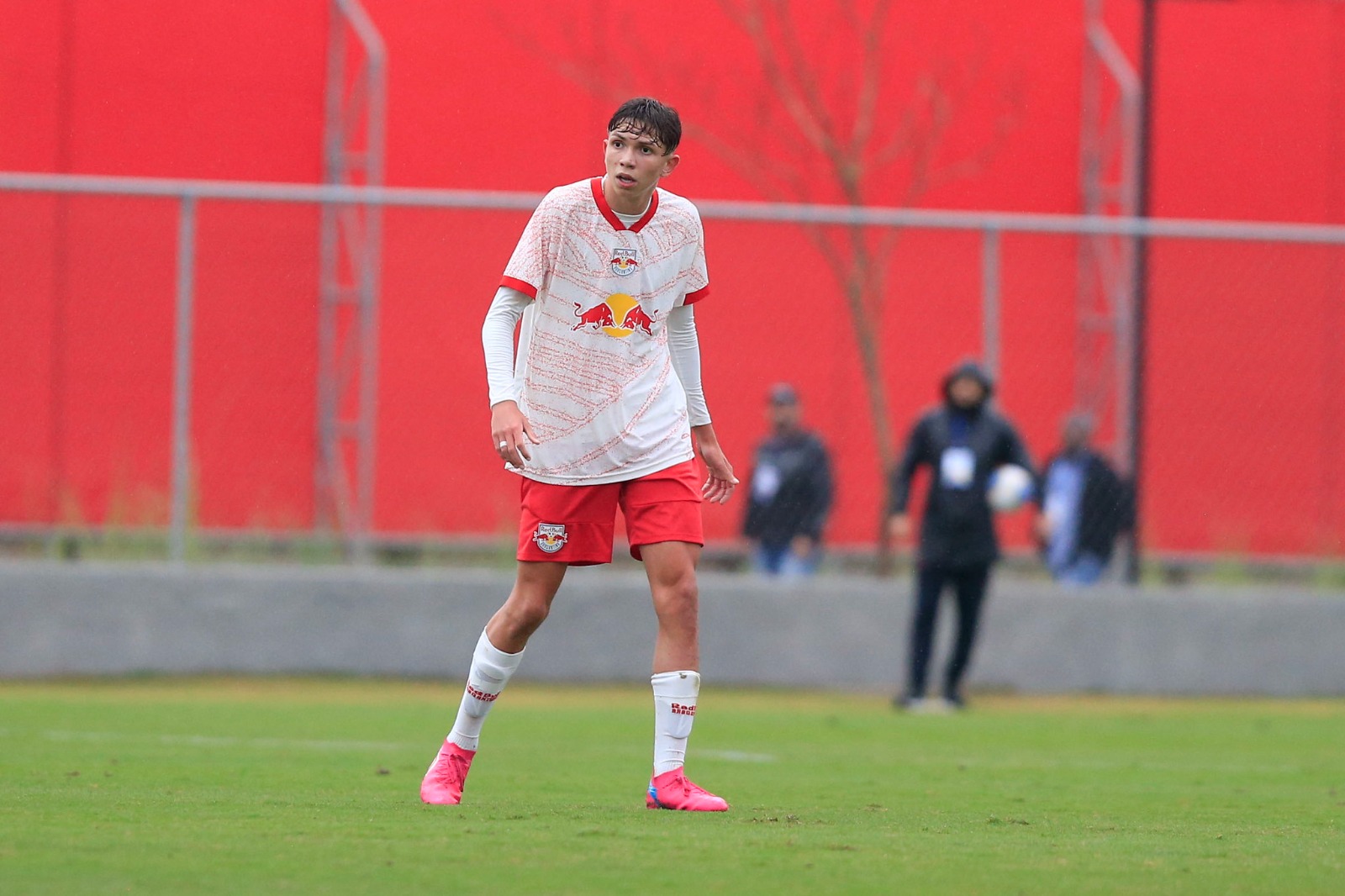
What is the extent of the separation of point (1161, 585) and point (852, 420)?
7.90ft

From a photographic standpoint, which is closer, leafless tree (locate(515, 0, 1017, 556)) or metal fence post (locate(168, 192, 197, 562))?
metal fence post (locate(168, 192, 197, 562))

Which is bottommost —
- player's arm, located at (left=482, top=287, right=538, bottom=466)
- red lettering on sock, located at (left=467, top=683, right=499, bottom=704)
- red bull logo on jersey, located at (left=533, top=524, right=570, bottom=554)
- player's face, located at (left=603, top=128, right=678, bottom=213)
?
red lettering on sock, located at (left=467, top=683, right=499, bottom=704)

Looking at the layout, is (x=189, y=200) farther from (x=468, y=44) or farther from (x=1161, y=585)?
(x=1161, y=585)

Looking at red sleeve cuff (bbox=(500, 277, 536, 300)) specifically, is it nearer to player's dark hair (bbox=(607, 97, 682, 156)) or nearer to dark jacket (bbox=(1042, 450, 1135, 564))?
player's dark hair (bbox=(607, 97, 682, 156))

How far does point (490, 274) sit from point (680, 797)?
7711 millimetres

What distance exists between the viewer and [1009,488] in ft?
38.8

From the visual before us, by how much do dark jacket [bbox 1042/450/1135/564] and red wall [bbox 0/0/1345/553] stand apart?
330 mm

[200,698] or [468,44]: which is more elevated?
[468,44]

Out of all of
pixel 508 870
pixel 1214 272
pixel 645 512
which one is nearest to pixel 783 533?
pixel 1214 272

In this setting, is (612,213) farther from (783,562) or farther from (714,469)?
(783,562)

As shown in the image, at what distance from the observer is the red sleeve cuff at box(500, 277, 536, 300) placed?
5562 mm

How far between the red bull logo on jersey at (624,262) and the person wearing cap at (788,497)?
7483mm

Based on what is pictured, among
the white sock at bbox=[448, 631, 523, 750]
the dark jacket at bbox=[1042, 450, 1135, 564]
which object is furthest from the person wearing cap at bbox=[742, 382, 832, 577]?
the white sock at bbox=[448, 631, 523, 750]

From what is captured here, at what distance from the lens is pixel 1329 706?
12.7 m
